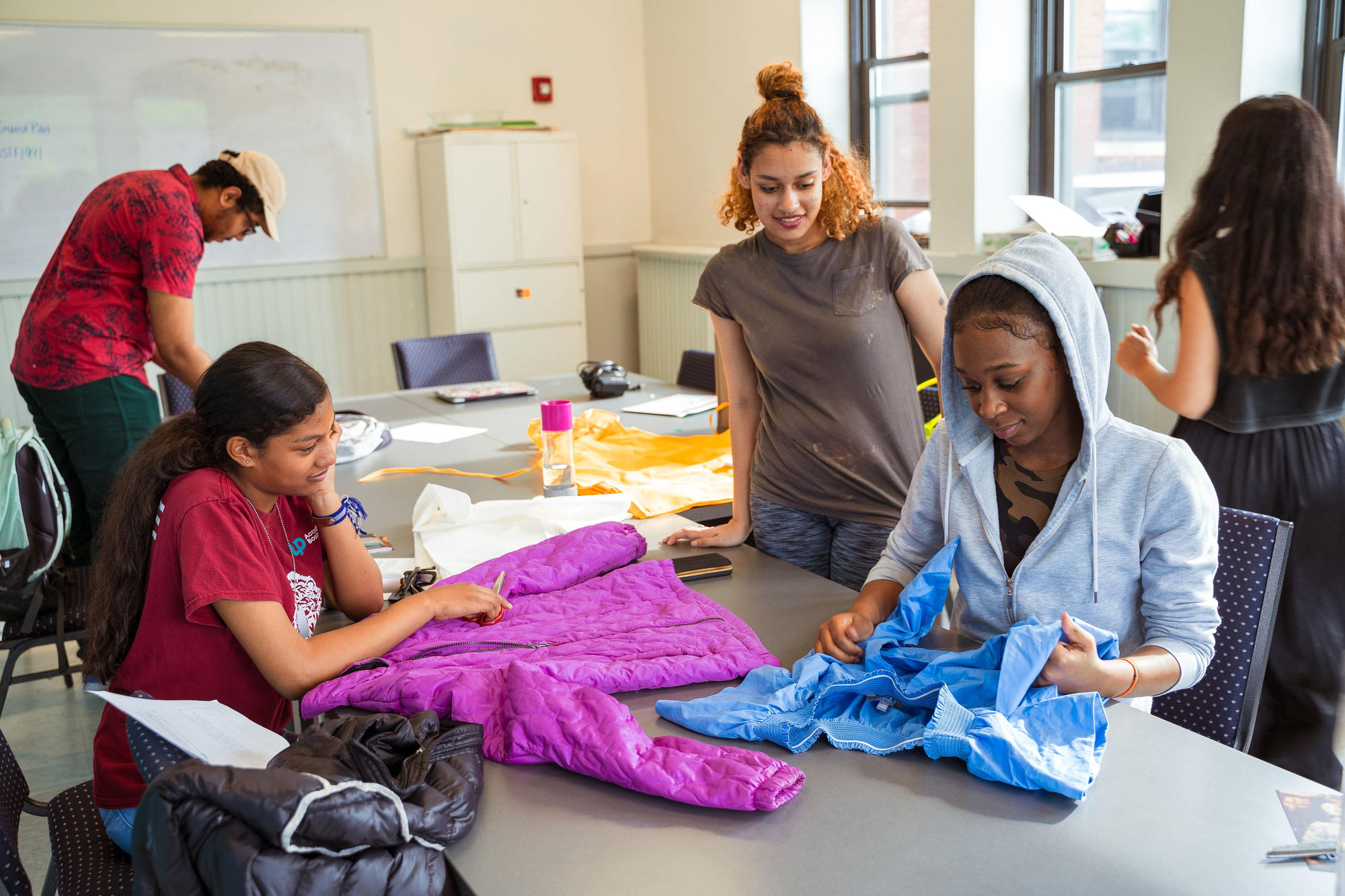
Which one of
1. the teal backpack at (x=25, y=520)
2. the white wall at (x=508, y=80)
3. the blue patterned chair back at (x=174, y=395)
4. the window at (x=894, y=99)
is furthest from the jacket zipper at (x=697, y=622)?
the white wall at (x=508, y=80)

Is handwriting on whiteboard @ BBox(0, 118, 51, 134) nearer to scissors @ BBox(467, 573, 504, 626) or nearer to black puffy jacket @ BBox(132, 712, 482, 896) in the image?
scissors @ BBox(467, 573, 504, 626)

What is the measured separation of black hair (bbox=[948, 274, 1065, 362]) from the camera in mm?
1322

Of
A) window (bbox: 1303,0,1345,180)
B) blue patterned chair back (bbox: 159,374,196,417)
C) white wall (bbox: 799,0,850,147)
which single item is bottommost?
blue patterned chair back (bbox: 159,374,196,417)

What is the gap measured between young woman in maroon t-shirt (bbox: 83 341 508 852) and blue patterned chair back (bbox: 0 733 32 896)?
0.11 metres

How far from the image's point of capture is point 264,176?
9.33ft

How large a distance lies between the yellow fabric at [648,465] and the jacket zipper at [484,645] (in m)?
0.80

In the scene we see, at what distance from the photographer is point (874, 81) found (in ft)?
16.8

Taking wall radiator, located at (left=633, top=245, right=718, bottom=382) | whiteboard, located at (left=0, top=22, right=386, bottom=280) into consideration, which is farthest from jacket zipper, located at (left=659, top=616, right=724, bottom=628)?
whiteboard, located at (left=0, top=22, right=386, bottom=280)

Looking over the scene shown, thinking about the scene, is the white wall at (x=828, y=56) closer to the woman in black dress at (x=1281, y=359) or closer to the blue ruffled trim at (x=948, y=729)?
the woman in black dress at (x=1281, y=359)

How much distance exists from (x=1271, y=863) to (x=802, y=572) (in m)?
0.95

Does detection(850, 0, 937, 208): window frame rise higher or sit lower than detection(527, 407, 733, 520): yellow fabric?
higher

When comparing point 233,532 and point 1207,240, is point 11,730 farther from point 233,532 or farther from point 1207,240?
point 1207,240

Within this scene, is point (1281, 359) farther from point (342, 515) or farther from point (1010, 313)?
point (342, 515)

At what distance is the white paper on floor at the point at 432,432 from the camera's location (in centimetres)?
307
